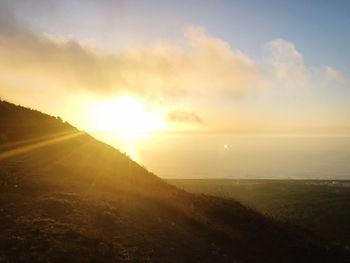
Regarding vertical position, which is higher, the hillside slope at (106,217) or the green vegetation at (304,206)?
the hillside slope at (106,217)

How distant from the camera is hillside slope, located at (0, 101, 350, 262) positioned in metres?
14.4

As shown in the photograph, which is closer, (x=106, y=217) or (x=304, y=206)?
(x=106, y=217)

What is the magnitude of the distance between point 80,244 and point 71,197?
541 cm

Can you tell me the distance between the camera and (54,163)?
25312mm

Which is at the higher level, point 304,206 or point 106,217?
point 106,217

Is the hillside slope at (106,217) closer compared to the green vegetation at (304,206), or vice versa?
the hillside slope at (106,217)

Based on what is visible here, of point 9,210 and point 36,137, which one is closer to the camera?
point 9,210

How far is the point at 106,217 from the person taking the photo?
1772cm

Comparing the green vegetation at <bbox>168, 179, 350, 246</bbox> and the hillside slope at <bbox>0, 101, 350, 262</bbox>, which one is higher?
the hillside slope at <bbox>0, 101, 350, 262</bbox>

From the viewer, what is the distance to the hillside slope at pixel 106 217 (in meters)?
14.4

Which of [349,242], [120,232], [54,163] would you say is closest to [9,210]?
[120,232]

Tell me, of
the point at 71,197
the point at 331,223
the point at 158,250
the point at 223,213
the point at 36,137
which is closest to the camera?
the point at 158,250

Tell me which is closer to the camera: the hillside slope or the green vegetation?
the hillside slope

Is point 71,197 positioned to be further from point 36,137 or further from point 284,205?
point 284,205
